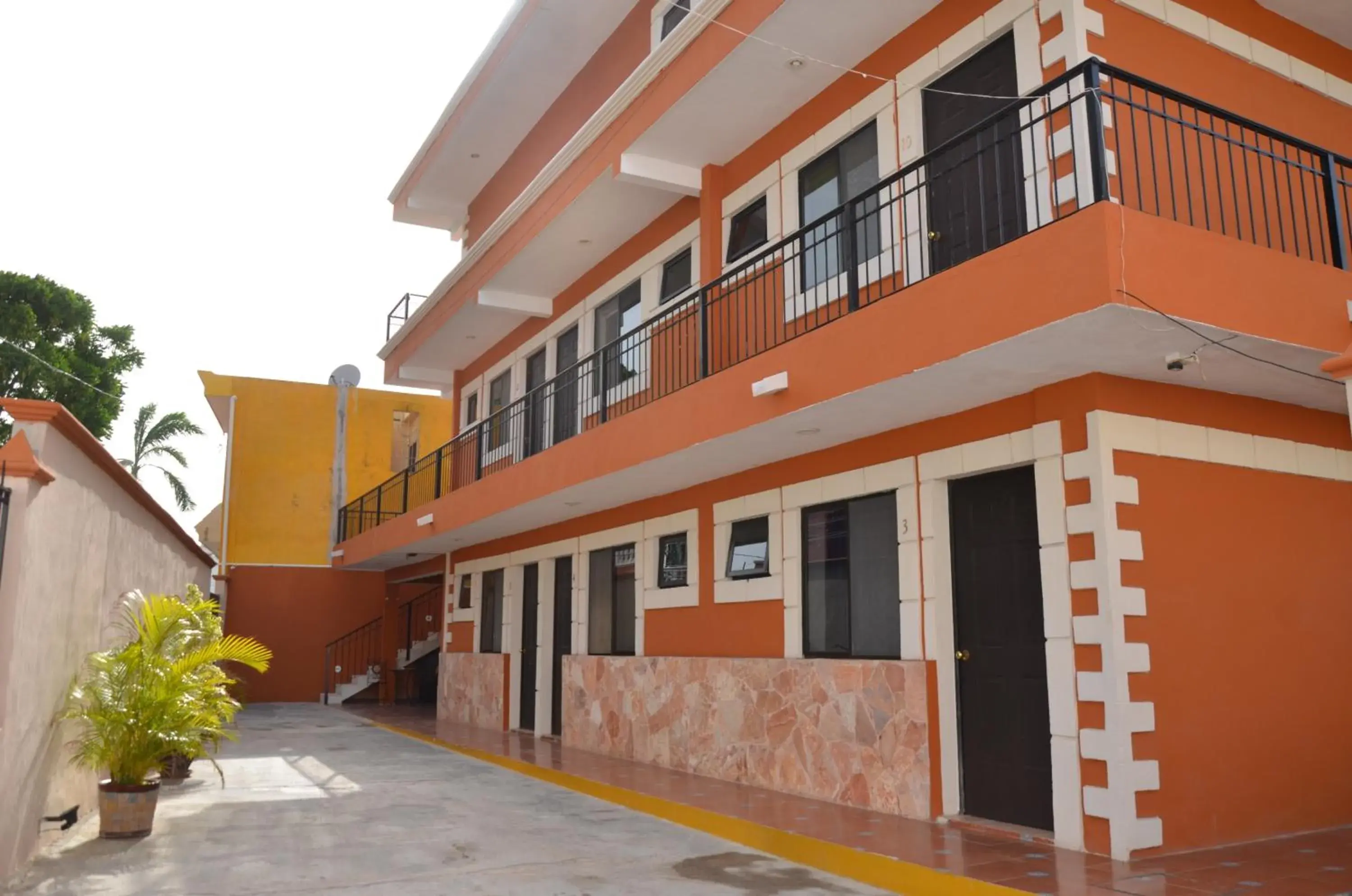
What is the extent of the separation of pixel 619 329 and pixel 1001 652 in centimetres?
769

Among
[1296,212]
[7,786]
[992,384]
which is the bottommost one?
[7,786]

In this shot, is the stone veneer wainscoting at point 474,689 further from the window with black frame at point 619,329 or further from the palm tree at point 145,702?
the palm tree at point 145,702

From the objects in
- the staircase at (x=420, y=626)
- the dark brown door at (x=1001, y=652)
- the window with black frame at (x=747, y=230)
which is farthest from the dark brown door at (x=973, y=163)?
the staircase at (x=420, y=626)

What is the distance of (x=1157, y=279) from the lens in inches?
230

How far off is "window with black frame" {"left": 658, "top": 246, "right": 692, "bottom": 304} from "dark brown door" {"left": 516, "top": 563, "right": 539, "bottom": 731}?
514 cm

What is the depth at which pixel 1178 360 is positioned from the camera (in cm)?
662

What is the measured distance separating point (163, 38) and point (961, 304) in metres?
6.78

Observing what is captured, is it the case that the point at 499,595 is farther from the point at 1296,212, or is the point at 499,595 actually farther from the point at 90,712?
the point at 1296,212

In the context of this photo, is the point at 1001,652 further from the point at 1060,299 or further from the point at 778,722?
the point at 1060,299

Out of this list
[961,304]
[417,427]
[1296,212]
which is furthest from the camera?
[417,427]

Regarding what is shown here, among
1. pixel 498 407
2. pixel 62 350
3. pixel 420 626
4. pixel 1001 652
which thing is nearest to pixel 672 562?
pixel 1001 652

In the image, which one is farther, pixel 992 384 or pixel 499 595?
pixel 499 595

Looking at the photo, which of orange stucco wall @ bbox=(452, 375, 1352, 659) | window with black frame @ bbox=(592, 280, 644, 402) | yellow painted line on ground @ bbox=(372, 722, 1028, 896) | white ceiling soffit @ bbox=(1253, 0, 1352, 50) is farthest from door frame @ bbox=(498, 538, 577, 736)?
white ceiling soffit @ bbox=(1253, 0, 1352, 50)

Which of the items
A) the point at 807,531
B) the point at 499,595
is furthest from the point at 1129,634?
the point at 499,595
